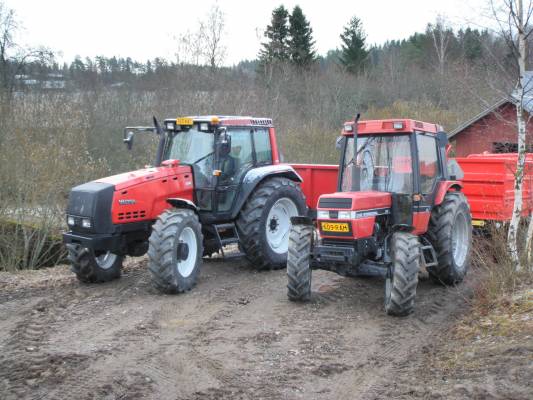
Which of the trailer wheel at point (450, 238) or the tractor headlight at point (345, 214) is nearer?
the tractor headlight at point (345, 214)

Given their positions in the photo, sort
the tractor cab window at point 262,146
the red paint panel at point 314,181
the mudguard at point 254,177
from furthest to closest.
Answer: the red paint panel at point 314,181 → the tractor cab window at point 262,146 → the mudguard at point 254,177

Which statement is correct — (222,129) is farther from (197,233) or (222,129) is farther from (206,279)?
(206,279)

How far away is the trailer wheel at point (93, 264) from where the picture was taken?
8.21 metres

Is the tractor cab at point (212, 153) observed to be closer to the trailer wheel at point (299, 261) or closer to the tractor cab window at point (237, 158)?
the tractor cab window at point (237, 158)

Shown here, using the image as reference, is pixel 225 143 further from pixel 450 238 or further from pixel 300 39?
pixel 300 39

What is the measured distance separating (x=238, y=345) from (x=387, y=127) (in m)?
3.43

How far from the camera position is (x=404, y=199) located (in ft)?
24.8

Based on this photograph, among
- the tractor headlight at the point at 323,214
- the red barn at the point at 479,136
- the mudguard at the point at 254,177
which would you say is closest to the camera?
the tractor headlight at the point at 323,214

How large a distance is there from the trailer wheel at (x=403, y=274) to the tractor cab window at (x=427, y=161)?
42.8 inches

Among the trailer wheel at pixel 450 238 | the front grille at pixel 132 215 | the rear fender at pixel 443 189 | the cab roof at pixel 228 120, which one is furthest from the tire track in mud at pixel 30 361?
the rear fender at pixel 443 189

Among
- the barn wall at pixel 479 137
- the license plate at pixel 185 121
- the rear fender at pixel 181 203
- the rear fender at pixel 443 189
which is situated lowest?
the rear fender at pixel 181 203

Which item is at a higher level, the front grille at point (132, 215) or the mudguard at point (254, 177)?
the mudguard at point (254, 177)

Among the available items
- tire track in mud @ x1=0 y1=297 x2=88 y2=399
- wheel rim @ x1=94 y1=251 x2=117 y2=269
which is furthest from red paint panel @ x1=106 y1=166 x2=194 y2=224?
tire track in mud @ x1=0 y1=297 x2=88 y2=399

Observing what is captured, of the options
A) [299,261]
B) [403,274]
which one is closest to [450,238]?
[403,274]
